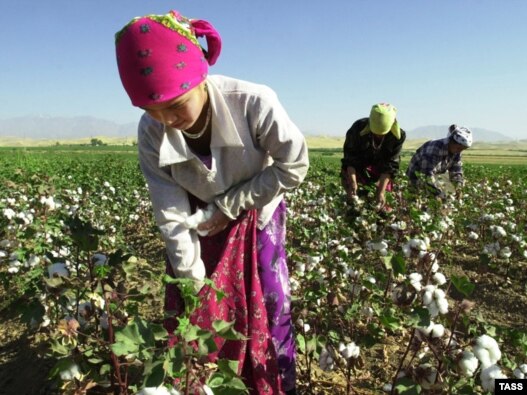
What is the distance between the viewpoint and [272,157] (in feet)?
5.26

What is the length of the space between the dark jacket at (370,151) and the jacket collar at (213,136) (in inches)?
95.4

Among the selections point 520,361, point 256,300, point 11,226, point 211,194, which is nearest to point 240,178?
point 211,194

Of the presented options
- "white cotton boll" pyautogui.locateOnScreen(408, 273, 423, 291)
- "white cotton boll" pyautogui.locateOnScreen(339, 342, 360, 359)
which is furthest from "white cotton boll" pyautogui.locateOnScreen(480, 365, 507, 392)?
"white cotton boll" pyautogui.locateOnScreen(339, 342, 360, 359)

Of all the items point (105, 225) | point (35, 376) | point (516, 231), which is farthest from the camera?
point (105, 225)

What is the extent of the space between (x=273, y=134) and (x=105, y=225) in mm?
4247

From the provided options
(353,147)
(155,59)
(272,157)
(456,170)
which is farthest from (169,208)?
(456,170)

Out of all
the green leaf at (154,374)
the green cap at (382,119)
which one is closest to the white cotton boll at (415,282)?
the green leaf at (154,374)

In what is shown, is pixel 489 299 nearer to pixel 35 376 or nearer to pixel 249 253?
pixel 249 253

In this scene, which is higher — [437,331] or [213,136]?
[213,136]

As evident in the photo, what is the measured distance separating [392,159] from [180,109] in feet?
9.06

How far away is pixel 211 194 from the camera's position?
167cm

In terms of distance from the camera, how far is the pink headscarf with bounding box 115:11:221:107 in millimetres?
1268

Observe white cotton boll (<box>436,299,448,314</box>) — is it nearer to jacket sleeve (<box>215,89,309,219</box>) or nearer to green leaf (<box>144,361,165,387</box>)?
jacket sleeve (<box>215,89,309,219</box>)

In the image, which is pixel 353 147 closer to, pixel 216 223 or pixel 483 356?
pixel 216 223
